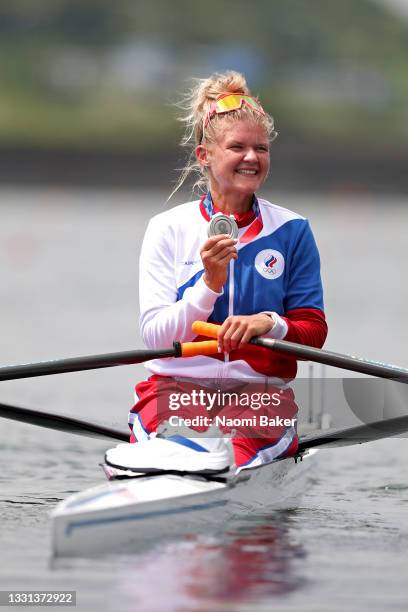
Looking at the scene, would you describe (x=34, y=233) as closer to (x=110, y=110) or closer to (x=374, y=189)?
(x=374, y=189)

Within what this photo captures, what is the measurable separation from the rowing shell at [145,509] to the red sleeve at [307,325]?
2.28 feet

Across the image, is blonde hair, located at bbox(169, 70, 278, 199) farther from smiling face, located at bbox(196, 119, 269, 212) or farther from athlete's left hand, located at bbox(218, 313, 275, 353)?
athlete's left hand, located at bbox(218, 313, 275, 353)

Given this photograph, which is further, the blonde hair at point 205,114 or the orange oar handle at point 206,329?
the blonde hair at point 205,114

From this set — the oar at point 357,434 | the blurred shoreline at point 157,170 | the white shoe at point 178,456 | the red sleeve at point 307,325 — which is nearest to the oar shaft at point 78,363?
the white shoe at point 178,456

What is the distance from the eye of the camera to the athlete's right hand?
727cm

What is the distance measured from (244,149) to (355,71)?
13725 cm

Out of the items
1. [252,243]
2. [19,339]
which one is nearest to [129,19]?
[19,339]

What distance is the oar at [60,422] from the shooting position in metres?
8.98

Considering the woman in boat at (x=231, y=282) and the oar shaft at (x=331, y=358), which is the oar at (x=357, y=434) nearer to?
the oar shaft at (x=331, y=358)

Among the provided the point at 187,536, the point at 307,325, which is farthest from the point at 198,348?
the point at 187,536

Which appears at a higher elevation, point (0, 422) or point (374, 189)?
point (374, 189)

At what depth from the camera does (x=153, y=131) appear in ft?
326

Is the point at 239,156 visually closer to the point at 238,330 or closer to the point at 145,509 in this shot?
the point at 238,330

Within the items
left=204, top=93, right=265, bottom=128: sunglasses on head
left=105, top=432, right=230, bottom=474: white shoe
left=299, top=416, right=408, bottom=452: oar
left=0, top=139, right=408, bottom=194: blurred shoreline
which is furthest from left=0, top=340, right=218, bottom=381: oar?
left=0, top=139, right=408, bottom=194: blurred shoreline
